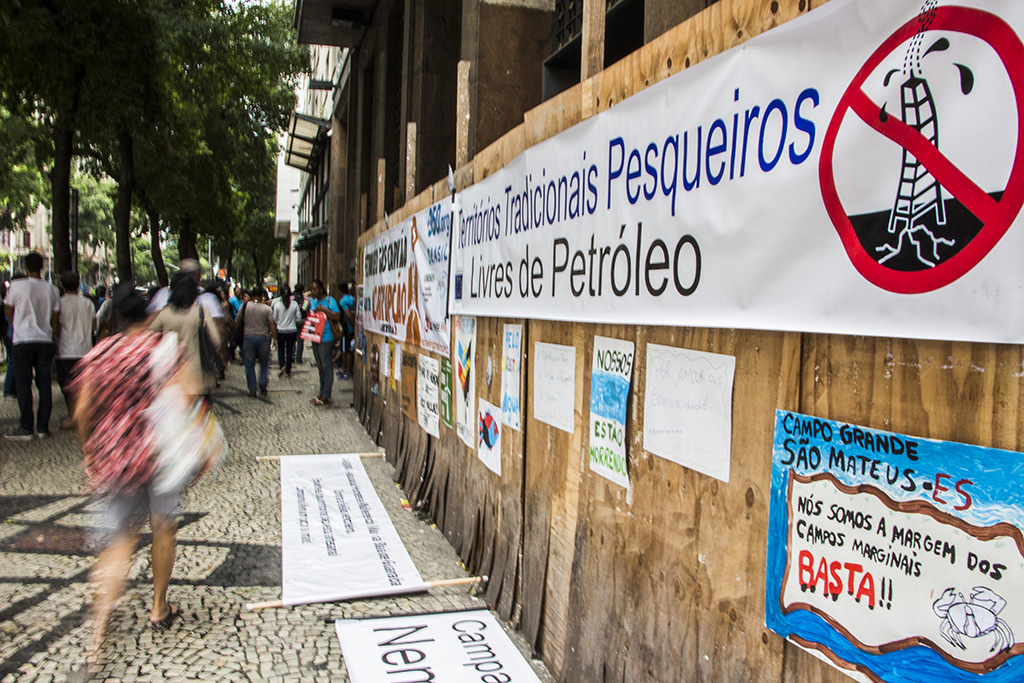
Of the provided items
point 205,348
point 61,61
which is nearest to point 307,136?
point 61,61

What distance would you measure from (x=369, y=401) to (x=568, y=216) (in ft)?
23.9

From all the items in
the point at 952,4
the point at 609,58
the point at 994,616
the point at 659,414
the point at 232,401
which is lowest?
the point at 232,401

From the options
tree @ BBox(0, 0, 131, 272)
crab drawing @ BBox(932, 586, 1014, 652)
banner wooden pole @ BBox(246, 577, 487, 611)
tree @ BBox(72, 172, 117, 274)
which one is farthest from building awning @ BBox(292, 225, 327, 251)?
tree @ BBox(72, 172, 117, 274)

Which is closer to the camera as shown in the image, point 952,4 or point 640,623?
point 952,4

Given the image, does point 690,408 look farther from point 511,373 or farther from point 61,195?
point 61,195

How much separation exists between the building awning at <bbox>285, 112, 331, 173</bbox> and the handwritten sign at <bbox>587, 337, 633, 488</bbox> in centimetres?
2530

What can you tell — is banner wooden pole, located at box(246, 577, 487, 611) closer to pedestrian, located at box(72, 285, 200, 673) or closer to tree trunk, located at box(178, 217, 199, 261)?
pedestrian, located at box(72, 285, 200, 673)

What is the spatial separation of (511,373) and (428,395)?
2180 mm

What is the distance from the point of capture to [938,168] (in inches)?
62.0

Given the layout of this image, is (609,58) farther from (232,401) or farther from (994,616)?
(232,401)

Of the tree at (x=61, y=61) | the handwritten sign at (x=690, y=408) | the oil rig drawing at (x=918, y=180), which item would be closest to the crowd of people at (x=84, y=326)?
the handwritten sign at (x=690, y=408)

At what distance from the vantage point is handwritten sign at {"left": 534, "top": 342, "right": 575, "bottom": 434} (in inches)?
139

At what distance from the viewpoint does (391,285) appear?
8.20m

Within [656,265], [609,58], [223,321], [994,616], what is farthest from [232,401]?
[994,616]
